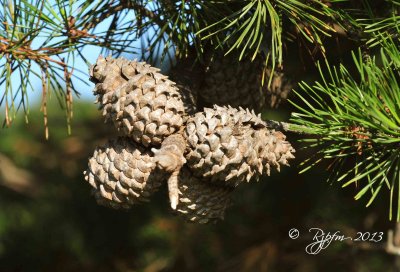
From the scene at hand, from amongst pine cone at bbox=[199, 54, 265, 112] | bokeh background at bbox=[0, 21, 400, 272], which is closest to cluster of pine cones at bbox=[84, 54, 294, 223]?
pine cone at bbox=[199, 54, 265, 112]

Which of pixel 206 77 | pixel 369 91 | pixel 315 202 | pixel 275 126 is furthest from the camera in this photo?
pixel 315 202

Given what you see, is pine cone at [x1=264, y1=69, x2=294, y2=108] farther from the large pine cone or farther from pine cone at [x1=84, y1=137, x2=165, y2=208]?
pine cone at [x1=84, y1=137, x2=165, y2=208]

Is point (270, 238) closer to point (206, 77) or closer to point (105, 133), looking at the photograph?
point (105, 133)

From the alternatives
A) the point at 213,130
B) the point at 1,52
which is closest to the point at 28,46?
the point at 1,52

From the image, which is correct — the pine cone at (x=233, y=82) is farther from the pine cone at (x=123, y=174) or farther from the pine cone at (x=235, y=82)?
the pine cone at (x=123, y=174)

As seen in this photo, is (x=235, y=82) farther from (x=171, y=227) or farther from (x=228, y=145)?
(x=171, y=227)

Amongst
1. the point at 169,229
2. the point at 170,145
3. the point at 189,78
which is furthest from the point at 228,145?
the point at 169,229
